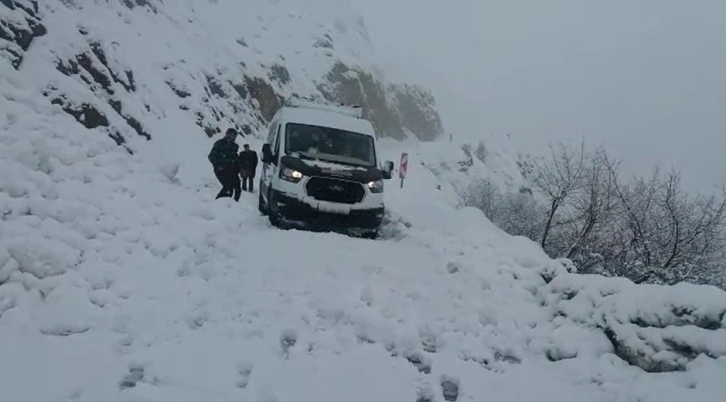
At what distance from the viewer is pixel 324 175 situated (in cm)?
972

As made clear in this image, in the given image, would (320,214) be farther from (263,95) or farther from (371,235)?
(263,95)

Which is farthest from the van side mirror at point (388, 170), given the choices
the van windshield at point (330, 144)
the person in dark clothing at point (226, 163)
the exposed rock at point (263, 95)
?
the exposed rock at point (263, 95)

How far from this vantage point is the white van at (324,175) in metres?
9.73

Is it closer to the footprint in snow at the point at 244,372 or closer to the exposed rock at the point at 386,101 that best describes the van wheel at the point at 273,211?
the footprint in snow at the point at 244,372

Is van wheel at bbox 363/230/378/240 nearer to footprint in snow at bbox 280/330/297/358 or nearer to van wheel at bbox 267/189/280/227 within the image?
van wheel at bbox 267/189/280/227

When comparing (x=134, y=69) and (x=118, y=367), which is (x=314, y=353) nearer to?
(x=118, y=367)

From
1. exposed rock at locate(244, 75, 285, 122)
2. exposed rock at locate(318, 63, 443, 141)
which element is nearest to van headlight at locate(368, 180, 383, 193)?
exposed rock at locate(244, 75, 285, 122)

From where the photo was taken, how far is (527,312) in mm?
6691

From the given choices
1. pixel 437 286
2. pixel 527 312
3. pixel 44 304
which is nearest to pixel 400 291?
pixel 437 286

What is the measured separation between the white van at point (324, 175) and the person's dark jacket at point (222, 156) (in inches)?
39.2

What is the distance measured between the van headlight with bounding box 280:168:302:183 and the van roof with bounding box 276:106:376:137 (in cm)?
A: 159

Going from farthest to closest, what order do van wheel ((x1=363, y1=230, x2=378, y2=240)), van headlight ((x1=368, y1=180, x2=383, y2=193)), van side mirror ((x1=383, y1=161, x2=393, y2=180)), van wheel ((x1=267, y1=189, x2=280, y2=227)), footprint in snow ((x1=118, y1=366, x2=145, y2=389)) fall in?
van side mirror ((x1=383, y1=161, x2=393, y2=180))
van wheel ((x1=363, y1=230, x2=378, y2=240))
van headlight ((x1=368, y1=180, x2=383, y2=193))
van wheel ((x1=267, y1=189, x2=280, y2=227))
footprint in snow ((x1=118, y1=366, x2=145, y2=389))

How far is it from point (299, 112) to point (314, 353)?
7148 millimetres

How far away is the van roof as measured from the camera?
11.1 metres
